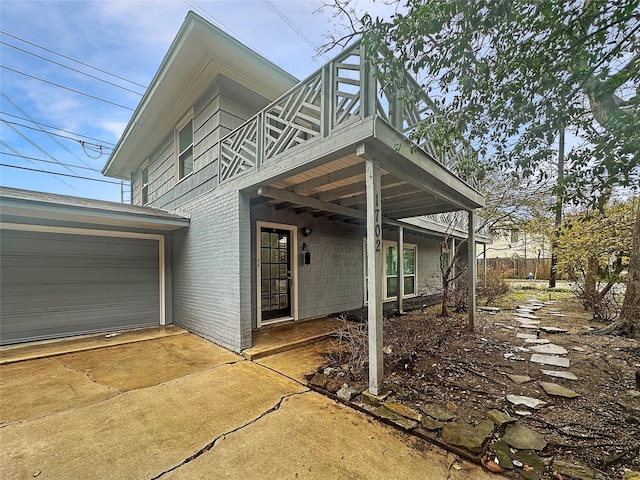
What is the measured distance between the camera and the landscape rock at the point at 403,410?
2643 millimetres

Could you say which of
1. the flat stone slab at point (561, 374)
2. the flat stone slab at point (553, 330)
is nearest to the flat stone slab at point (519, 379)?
the flat stone slab at point (561, 374)

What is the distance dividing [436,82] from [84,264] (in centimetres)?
681

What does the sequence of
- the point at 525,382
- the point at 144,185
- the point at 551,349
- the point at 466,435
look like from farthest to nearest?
the point at 144,185
the point at 551,349
the point at 525,382
the point at 466,435

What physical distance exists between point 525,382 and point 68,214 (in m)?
7.01

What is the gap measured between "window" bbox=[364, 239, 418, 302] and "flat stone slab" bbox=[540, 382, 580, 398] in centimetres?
515

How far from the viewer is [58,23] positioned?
9.34 metres

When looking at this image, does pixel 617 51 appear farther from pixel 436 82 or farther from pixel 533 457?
pixel 533 457

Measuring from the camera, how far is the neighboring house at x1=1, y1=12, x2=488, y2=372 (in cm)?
317

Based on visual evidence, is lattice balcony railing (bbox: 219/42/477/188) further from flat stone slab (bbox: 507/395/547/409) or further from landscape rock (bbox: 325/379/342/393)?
landscape rock (bbox: 325/379/342/393)

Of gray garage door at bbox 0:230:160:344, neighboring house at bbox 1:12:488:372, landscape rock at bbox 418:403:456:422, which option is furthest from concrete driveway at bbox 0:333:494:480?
gray garage door at bbox 0:230:160:344

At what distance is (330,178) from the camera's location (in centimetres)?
431

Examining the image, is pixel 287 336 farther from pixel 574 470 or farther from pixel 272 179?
pixel 574 470

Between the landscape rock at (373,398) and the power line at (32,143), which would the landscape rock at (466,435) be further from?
the power line at (32,143)

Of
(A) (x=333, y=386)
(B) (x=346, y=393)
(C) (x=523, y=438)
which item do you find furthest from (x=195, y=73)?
(C) (x=523, y=438)
